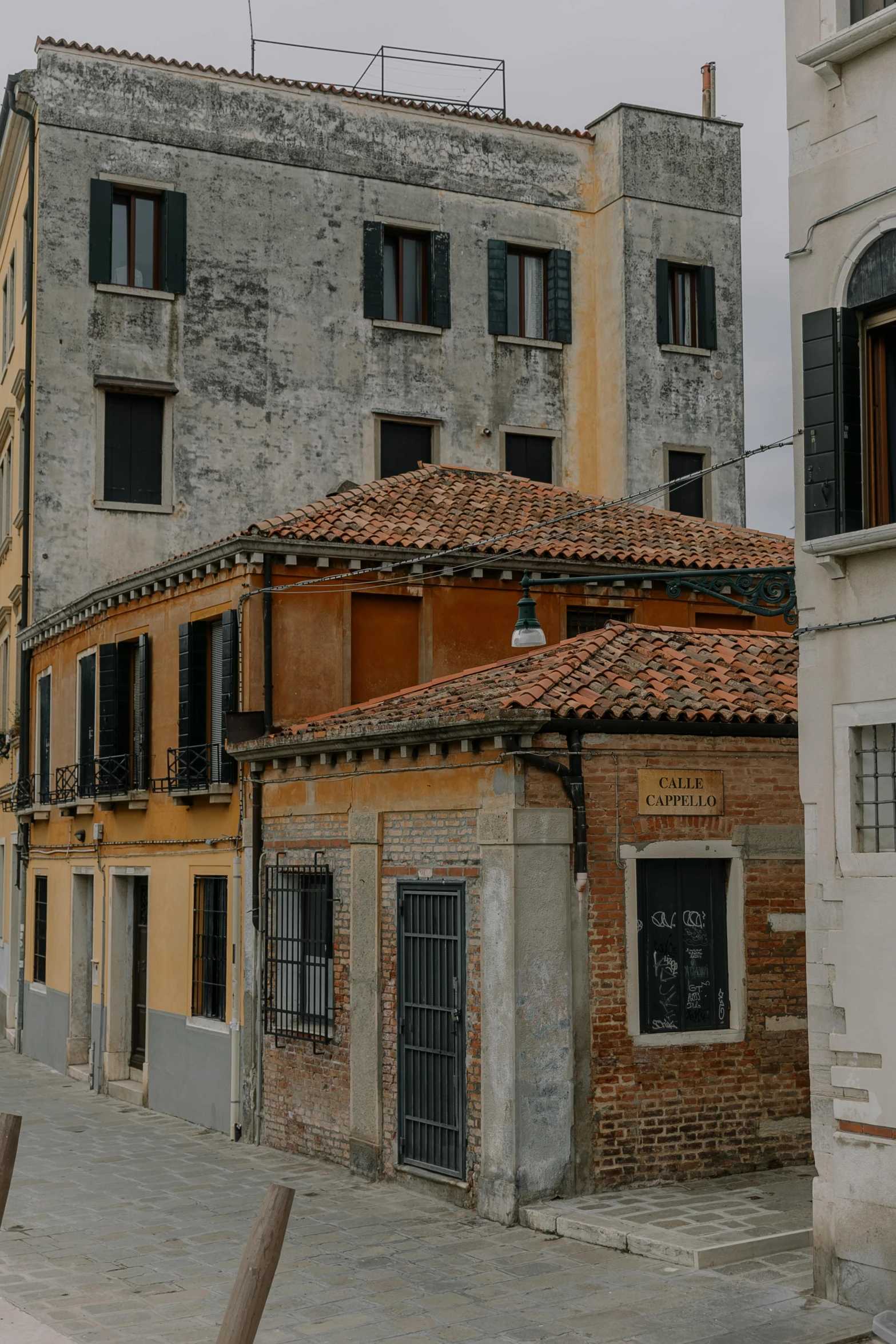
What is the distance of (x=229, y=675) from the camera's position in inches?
616

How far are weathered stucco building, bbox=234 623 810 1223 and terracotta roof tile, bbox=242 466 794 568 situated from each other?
3.03 metres

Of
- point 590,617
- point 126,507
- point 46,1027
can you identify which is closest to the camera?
point 590,617

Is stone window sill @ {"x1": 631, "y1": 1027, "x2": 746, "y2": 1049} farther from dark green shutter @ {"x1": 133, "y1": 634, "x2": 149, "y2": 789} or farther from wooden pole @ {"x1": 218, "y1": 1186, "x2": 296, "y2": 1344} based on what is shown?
dark green shutter @ {"x1": 133, "y1": 634, "x2": 149, "y2": 789}

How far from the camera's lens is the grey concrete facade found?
2305 cm

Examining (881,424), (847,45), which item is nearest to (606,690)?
(881,424)

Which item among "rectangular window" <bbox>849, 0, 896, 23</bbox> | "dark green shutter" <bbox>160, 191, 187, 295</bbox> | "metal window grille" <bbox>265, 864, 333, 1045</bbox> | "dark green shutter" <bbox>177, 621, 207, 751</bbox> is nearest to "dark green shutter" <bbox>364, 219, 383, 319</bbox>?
"dark green shutter" <bbox>160, 191, 187, 295</bbox>

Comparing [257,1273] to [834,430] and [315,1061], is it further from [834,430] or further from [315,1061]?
[315,1061]

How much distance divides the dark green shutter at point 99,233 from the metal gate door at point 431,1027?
13.8 meters

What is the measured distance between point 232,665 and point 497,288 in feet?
39.9

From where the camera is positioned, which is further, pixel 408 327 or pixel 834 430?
pixel 408 327

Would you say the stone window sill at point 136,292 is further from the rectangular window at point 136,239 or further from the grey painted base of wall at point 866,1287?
the grey painted base of wall at point 866,1287

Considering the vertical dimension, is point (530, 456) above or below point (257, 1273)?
above

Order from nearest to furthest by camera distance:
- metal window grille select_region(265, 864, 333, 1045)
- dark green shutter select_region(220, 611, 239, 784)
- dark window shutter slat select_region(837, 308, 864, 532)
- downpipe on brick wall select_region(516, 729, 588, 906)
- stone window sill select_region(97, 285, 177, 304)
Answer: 1. dark window shutter slat select_region(837, 308, 864, 532)
2. downpipe on brick wall select_region(516, 729, 588, 906)
3. metal window grille select_region(265, 864, 333, 1045)
4. dark green shutter select_region(220, 611, 239, 784)
5. stone window sill select_region(97, 285, 177, 304)

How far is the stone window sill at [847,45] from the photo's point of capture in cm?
841
